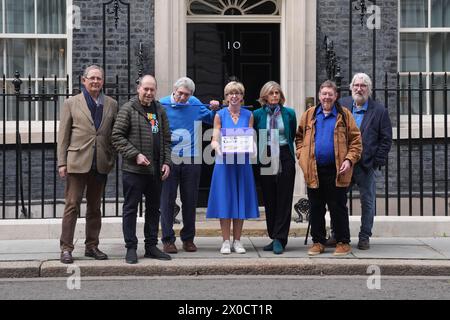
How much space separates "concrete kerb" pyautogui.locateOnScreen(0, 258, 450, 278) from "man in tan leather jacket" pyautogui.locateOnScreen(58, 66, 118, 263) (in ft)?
0.82

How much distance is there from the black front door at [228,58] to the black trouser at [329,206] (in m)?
3.22

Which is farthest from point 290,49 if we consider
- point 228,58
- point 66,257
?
point 66,257

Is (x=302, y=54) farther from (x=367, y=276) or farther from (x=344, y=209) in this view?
(x=367, y=276)

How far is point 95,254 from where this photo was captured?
27.1 feet

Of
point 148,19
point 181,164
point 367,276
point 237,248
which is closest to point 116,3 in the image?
point 148,19

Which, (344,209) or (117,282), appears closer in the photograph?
(117,282)

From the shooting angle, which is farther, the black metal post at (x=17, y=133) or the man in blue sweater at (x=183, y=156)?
the black metal post at (x=17, y=133)

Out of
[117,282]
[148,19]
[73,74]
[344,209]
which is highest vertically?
[148,19]

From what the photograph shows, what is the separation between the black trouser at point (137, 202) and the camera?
801 centimetres

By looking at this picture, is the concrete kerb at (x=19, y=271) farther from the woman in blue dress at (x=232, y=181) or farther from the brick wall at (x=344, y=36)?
the brick wall at (x=344, y=36)

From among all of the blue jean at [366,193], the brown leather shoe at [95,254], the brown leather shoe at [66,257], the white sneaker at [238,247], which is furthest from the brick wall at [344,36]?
the brown leather shoe at [66,257]

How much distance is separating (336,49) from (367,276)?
4.40 m

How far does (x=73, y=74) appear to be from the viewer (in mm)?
11297

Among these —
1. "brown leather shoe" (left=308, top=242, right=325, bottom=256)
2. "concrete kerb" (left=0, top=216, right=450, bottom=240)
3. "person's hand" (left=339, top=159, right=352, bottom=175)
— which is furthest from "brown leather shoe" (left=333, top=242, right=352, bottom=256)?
"concrete kerb" (left=0, top=216, right=450, bottom=240)
